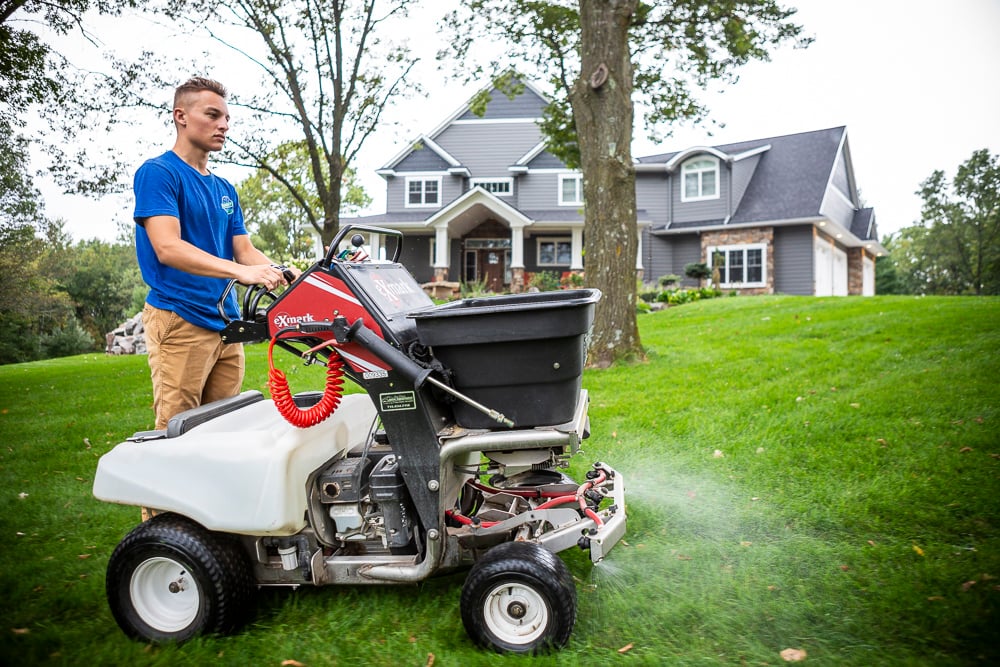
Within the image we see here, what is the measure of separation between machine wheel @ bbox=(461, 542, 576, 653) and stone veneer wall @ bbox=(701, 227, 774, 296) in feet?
69.5

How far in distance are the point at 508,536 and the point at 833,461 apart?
2.80 meters

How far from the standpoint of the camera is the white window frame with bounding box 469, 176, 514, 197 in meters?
25.5

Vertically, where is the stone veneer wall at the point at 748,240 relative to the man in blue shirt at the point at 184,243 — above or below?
above

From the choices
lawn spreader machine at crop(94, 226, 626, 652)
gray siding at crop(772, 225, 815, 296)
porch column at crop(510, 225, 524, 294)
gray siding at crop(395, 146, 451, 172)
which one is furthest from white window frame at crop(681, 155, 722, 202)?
lawn spreader machine at crop(94, 226, 626, 652)

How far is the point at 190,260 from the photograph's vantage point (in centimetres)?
289

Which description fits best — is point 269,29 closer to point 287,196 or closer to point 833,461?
point 833,461

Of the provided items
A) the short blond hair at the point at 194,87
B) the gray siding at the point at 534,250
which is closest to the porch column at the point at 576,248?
the gray siding at the point at 534,250

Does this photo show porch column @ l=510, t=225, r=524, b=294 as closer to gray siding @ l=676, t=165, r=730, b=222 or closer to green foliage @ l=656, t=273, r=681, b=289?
green foliage @ l=656, t=273, r=681, b=289

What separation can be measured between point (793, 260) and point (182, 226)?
2229 cm

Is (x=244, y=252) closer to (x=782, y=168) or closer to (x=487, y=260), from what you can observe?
(x=487, y=260)

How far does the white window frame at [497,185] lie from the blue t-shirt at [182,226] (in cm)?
2257

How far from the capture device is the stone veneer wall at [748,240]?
2239cm

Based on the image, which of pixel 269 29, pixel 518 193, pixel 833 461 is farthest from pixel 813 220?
pixel 833 461

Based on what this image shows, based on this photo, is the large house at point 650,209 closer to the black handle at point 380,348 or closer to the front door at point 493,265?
the front door at point 493,265
